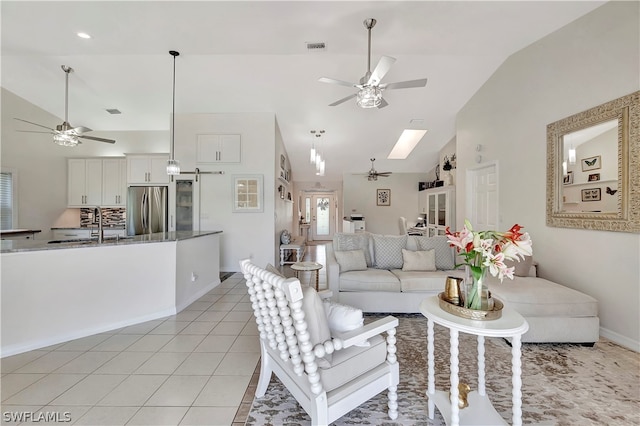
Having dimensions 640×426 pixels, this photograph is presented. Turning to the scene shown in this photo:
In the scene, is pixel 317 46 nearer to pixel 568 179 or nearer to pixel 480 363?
pixel 568 179

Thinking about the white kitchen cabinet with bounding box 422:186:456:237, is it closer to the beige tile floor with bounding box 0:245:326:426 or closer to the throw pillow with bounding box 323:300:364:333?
the throw pillow with bounding box 323:300:364:333

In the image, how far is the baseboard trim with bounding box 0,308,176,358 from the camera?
223 centimetres

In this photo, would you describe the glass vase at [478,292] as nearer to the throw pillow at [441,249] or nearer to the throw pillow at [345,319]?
the throw pillow at [345,319]

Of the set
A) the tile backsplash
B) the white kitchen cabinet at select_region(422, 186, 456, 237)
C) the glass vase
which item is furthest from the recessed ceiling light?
the tile backsplash

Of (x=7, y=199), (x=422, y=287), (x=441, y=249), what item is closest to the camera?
(x=422, y=287)

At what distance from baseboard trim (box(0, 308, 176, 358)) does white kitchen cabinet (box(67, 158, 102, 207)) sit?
4093 mm

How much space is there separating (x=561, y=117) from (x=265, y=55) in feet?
12.9

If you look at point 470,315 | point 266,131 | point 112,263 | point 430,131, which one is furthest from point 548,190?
point 112,263

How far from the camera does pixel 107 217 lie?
565cm

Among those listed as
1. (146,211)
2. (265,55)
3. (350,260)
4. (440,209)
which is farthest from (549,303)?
(146,211)

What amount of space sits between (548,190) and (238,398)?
4108mm

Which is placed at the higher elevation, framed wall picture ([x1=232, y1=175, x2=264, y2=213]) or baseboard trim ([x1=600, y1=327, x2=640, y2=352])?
framed wall picture ([x1=232, y1=175, x2=264, y2=213])

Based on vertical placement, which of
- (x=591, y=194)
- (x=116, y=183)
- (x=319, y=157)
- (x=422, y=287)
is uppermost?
(x=319, y=157)

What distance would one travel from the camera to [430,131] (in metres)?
6.24
